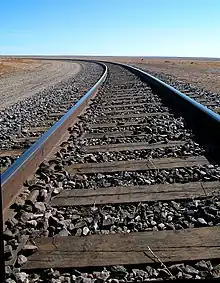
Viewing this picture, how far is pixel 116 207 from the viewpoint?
2791 millimetres

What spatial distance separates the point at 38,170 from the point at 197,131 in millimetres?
2389

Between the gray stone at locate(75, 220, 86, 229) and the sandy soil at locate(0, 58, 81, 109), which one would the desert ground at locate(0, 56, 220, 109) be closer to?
the sandy soil at locate(0, 58, 81, 109)

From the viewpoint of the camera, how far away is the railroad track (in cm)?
205

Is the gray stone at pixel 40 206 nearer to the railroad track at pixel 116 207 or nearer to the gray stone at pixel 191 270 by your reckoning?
the railroad track at pixel 116 207

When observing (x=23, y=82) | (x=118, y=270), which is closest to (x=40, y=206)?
(x=118, y=270)

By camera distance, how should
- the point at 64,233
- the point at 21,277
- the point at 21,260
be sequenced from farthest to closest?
the point at 64,233
the point at 21,260
the point at 21,277

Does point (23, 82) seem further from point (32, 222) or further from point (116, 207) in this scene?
point (32, 222)

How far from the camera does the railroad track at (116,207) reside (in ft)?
6.74

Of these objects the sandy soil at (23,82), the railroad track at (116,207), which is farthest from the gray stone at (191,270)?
the sandy soil at (23,82)

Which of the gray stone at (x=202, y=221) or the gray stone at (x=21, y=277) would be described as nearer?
the gray stone at (x=21, y=277)

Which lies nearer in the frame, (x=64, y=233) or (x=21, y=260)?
(x=21, y=260)

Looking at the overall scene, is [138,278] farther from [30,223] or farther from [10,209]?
[10,209]

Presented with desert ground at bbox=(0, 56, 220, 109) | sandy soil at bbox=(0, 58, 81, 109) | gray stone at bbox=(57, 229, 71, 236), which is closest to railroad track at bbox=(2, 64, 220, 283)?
gray stone at bbox=(57, 229, 71, 236)

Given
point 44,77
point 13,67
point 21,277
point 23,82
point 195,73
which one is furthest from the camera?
point 13,67
